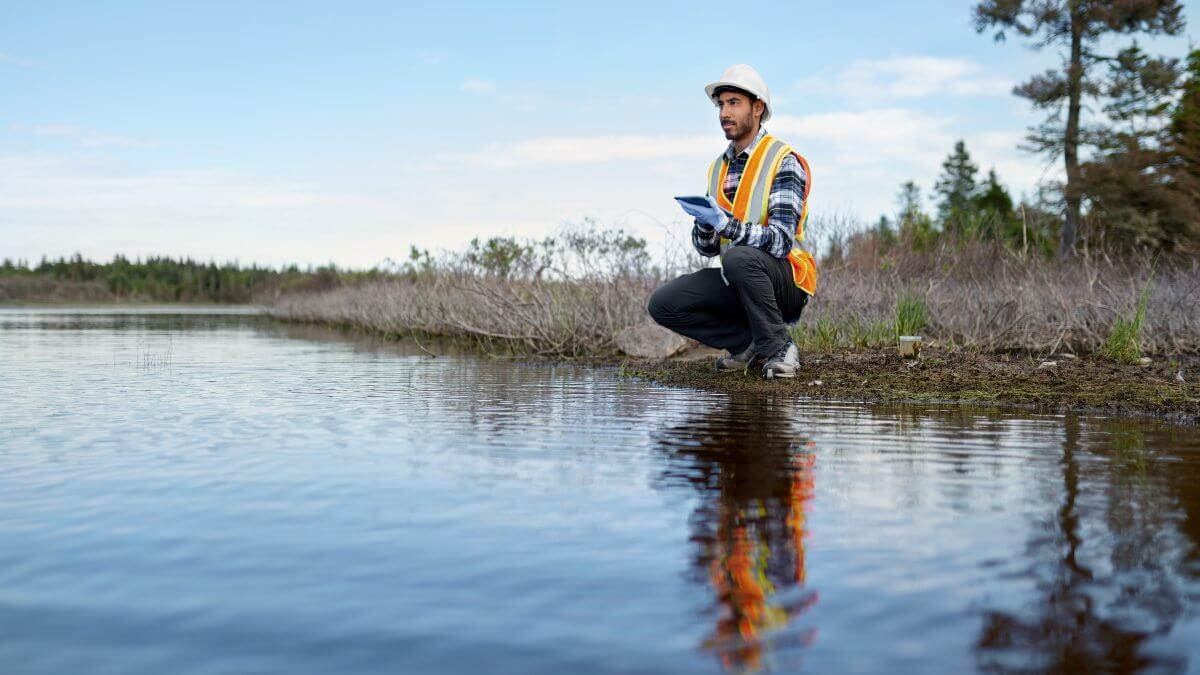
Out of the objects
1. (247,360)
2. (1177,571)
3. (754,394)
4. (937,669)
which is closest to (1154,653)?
(937,669)

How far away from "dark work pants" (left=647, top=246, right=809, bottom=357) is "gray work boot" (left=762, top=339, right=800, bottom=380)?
53 millimetres

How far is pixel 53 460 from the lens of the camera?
14.0 feet

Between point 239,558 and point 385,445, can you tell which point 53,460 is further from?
Result: point 239,558

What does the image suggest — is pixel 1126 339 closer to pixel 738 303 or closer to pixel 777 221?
pixel 738 303

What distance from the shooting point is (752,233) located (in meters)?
6.85

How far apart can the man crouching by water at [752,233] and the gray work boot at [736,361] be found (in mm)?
55

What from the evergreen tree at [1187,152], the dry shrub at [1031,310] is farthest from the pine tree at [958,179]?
the dry shrub at [1031,310]

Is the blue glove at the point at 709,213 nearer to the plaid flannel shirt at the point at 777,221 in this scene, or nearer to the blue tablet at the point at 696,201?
the blue tablet at the point at 696,201

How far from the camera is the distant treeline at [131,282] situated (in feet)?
199

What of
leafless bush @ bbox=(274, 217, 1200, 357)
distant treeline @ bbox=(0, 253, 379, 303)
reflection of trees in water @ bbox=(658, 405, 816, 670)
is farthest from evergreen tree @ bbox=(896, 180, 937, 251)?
distant treeline @ bbox=(0, 253, 379, 303)

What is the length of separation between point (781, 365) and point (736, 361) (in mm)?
616

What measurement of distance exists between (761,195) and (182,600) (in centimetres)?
530

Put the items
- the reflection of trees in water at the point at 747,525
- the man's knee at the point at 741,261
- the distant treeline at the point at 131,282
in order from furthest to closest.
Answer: the distant treeline at the point at 131,282 < the man's knee at the point at 741,261 < the reflection of trees in water at the point at 747,525

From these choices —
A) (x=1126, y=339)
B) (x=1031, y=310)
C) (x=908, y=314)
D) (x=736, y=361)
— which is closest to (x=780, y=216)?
(x=736, y=361)
